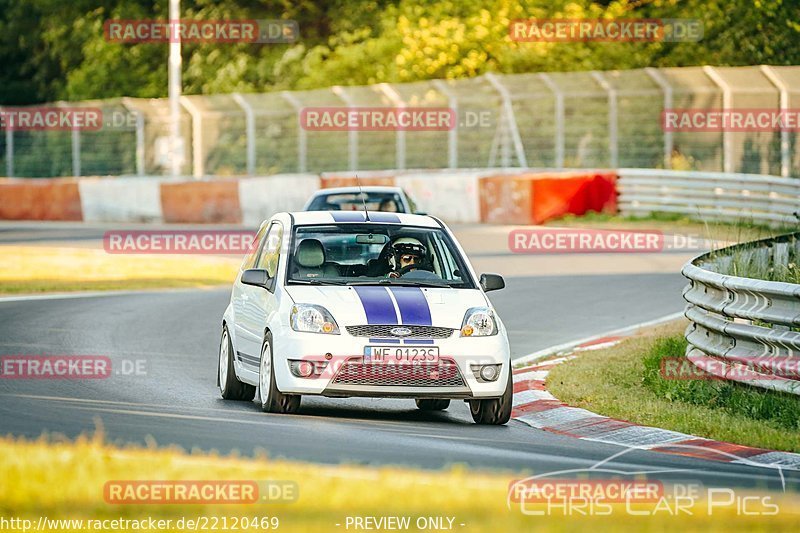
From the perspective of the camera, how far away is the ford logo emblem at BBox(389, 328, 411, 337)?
36.8 ft

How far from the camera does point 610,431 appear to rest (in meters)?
11.3

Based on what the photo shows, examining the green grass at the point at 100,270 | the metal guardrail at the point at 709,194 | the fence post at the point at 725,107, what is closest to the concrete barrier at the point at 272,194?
the metal guardrail at the point at 709,194

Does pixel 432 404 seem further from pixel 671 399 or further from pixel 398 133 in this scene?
pixel 398 133

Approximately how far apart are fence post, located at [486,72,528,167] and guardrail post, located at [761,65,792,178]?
609 cm

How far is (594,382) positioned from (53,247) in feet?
60.5

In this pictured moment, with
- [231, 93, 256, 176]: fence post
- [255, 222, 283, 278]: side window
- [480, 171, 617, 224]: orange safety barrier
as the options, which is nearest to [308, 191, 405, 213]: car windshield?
[255, 222, 283, 278]: side window

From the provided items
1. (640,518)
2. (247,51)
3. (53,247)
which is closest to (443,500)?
(640,518)

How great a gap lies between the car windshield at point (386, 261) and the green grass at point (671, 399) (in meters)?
1.37

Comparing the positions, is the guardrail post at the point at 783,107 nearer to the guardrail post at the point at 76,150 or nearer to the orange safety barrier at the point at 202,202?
the orange safety barrier at the point at 202,202

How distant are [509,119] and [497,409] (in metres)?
26.4

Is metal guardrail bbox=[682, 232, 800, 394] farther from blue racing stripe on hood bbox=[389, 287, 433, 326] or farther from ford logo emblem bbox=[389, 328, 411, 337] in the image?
ford logo emblem bbox=[389, 328, 411, 337]

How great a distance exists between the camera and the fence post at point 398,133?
39062mm

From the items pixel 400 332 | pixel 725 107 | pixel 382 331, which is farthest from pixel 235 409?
pixel 725 107

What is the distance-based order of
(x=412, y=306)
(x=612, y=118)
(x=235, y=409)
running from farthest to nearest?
(x=612, y=118), (x=235, y=409), (x=412, y=306)
